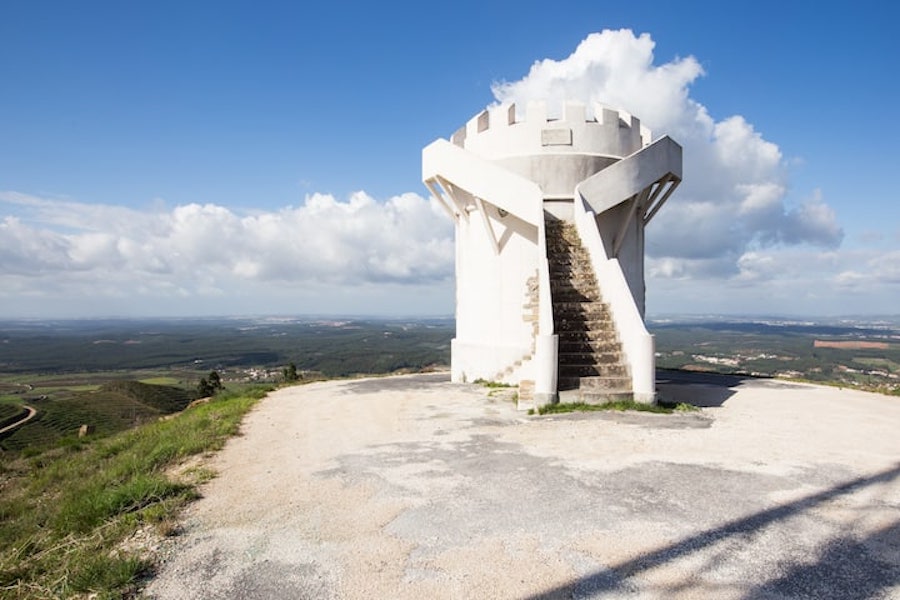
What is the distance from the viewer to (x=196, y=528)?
4.14 metres

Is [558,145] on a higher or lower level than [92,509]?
higher

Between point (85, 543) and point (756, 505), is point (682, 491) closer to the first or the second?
point (756, 505)

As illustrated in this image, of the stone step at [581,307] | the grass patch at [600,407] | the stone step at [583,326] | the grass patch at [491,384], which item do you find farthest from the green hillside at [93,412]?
the grass patch at [600,407]

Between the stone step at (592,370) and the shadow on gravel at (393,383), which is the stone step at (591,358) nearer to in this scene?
the stone step at (592,370)

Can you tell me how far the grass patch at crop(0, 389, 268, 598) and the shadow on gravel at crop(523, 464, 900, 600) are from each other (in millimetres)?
2837

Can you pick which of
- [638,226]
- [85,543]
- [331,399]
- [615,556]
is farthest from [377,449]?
[638,226]

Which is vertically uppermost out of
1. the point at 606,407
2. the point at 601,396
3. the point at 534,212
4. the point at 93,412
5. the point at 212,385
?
the point at 534,212

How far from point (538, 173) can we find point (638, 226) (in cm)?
329

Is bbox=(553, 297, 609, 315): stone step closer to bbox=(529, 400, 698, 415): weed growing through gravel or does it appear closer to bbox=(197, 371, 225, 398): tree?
bbox=(529, 400, 698, 415): weed growing through gravel

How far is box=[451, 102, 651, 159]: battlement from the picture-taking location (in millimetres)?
12859

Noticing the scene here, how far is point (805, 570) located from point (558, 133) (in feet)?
36.8

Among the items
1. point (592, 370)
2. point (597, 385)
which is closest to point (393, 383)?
point (592, 370)

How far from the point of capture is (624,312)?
9445mm

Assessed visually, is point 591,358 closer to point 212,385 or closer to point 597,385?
point 597,385
